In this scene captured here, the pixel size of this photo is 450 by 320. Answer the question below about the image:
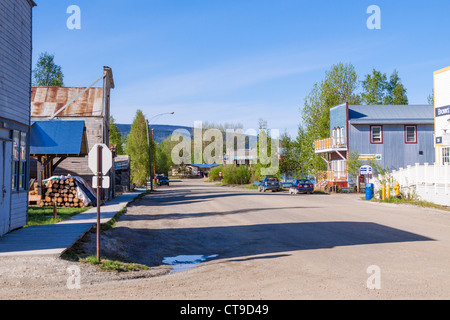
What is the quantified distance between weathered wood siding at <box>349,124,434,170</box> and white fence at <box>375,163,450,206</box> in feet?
55.5

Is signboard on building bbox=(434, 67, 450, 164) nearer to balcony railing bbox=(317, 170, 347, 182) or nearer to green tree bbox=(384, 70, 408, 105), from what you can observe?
balcony railing bbox=(317, 170, 347, 182)

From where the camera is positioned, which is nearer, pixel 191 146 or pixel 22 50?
pixel 22 50

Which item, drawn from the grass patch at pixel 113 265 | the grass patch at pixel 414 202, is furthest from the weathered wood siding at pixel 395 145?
the grass patch at pixel 113 265

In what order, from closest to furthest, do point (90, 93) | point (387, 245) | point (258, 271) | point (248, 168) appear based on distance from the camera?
point (258, 271) < point (387, 245) < point (90, 93) < point (248, 168)

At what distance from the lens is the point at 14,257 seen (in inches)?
388

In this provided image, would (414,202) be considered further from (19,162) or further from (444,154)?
(19,162)

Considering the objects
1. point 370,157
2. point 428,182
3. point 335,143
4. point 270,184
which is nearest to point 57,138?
point 428,182

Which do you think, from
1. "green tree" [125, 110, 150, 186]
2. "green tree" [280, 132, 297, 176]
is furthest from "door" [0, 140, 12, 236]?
"green tree" [125, 110, 150, 186]

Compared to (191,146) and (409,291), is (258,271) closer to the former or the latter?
(409,291)

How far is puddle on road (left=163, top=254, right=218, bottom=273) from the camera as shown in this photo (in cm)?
1015

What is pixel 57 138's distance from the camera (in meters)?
24.7
